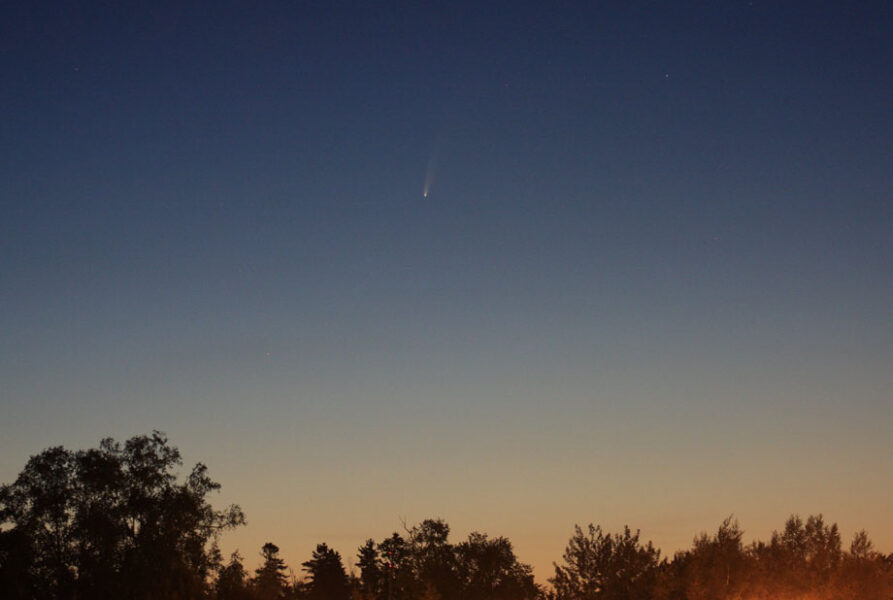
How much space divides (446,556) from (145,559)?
256 ft

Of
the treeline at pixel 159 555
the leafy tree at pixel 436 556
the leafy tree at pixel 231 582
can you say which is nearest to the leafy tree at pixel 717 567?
the treeline at pixel 159 555

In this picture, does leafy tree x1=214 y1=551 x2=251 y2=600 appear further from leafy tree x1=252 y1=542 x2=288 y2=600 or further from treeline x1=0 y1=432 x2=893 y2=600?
leafy tree x1=252 y1=542 x2=288 y2=600

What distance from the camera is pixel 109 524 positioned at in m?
58.6

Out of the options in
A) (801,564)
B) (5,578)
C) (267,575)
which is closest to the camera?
(5,578)

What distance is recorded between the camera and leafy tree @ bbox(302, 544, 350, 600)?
132750 millimetres

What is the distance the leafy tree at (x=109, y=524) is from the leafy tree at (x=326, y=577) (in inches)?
2998

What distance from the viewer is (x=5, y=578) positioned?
5438 cm

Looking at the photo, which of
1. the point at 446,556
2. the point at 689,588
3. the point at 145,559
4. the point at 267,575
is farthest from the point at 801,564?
the point at 267,575

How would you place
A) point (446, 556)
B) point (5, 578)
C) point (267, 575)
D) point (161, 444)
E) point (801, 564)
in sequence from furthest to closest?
point (267, 575) → point (446, 556) → point (801, 564) → point (161, 444) → point (5, 578)

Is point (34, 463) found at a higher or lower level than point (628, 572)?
higher

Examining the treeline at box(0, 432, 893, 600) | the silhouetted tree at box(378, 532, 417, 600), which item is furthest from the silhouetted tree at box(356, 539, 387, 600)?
the treeline at box(0, 432, 893, 600)

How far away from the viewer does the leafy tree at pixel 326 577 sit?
132750 mm

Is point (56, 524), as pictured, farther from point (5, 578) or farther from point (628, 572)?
point (628, 572)

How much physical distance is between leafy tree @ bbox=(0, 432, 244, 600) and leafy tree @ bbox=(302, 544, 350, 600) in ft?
250
